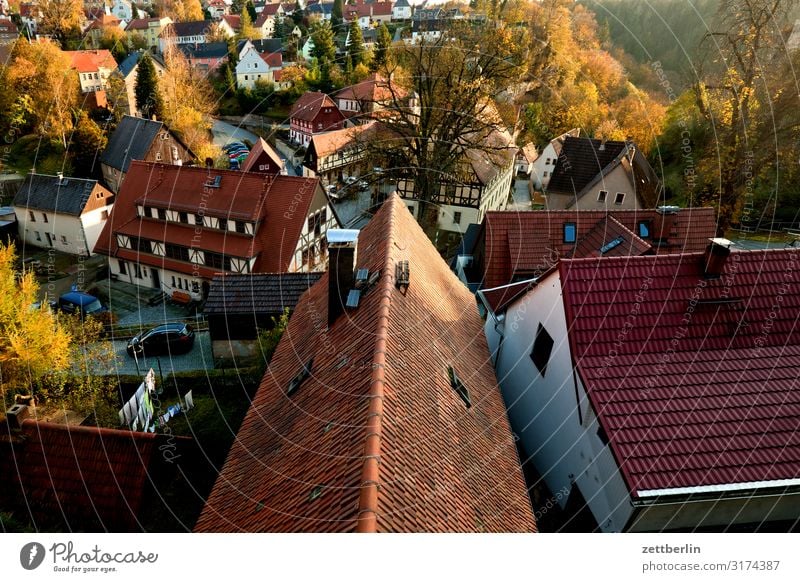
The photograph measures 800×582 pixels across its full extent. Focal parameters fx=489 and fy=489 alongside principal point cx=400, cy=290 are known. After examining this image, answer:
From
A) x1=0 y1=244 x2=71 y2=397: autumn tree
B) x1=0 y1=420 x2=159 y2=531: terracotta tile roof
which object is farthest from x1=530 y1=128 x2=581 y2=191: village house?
x1=0 y1=420 x2=159 y2=531: terracotta tile roof

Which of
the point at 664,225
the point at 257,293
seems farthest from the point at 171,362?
the point at 664,225

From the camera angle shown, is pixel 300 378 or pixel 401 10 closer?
pixel 300 378

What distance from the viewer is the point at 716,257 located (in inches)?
365

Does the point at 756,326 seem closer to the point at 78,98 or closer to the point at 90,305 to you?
the point at 90,305

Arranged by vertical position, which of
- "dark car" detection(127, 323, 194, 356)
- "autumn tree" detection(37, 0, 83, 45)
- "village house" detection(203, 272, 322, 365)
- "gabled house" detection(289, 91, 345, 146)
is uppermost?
"autumn tree" detection(37, 0, 83, 45)

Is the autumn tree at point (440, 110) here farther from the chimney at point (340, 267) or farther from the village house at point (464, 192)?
the chimney at point (340, 267)

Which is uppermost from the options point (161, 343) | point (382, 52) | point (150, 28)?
point (150, 28)

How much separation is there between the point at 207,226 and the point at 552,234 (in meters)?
17.0

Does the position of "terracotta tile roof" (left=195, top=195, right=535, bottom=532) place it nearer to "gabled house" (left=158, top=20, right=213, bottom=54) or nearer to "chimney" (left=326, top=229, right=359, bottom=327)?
"chimney" (left=326, top=229, right=359, bottom=327)

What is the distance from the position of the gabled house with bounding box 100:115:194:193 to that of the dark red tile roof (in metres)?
34.4

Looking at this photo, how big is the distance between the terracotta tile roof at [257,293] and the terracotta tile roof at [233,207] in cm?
473

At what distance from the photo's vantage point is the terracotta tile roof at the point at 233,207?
23.4m

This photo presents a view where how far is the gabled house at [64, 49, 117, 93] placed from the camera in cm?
5288

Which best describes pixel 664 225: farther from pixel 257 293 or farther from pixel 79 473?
pixel 79 473
